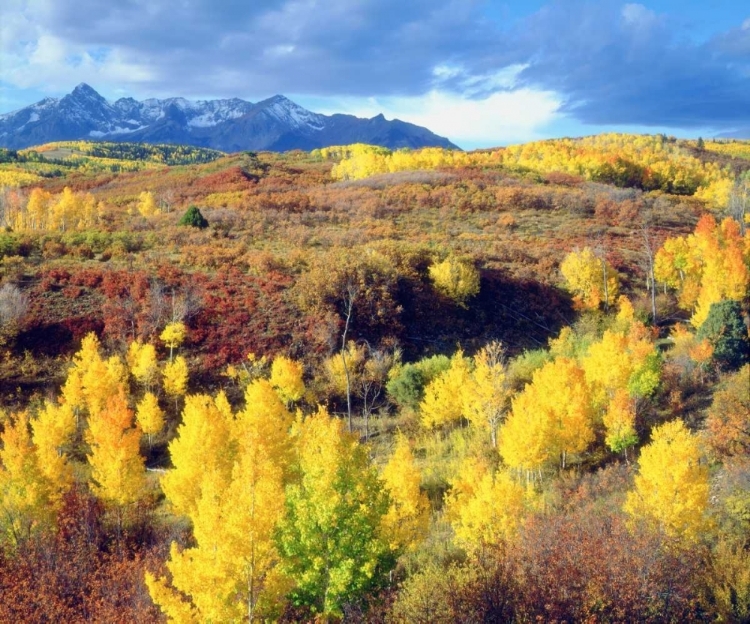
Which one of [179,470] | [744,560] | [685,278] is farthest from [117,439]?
[685,278]

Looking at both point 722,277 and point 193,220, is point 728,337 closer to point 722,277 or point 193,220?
point 722,277

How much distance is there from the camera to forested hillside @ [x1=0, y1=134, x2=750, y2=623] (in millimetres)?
14641

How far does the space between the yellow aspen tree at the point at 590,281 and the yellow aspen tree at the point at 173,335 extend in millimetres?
34653

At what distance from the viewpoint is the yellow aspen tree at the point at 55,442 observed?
2494 centimetres

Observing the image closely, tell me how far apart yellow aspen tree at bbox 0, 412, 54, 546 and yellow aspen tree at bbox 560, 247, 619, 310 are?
44744 mm

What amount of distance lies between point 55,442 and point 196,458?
1030 cm

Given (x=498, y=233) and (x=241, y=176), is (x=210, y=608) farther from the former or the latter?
(x=241, y=176)

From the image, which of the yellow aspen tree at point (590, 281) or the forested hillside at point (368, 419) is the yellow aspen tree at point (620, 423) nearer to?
the forested hillside at point (368, 419)

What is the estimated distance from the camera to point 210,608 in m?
14.1

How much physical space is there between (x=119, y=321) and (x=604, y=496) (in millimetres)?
34457

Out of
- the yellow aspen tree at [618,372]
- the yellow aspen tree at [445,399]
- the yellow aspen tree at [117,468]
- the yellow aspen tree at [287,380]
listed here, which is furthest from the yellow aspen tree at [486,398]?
the yellow aspen tree at [117,468]

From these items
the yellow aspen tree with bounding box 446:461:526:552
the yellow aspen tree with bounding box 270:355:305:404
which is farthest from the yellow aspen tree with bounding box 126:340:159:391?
the yellow aspen tree with bounding box 446:461:526:552

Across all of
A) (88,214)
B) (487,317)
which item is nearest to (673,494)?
(487,317)

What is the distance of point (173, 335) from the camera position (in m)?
40.5
